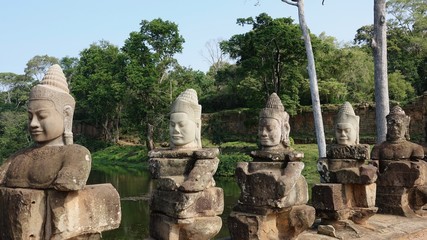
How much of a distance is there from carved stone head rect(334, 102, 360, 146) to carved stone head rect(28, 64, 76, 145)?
12.1 feet

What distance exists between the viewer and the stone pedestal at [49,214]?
288cm

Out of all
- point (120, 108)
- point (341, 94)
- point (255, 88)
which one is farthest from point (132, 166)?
point (341, 94)

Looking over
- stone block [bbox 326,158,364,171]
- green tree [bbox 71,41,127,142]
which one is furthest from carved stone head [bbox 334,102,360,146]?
green tree [bbox 71,41,127,142]

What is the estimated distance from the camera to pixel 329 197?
5309 millimetres

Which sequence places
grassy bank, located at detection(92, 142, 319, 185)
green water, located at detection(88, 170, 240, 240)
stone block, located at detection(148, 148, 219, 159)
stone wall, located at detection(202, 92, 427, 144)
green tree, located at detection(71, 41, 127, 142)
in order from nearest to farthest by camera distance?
stone block, located at detection(148, 148, 219, 159) → green water, located at detection(88, 170, 240, 240) → grassy bank, located at detection(92, 142, 319, 185) → stone wall, located at detection(202, 92, 427, 144) → green tree, located at detection(71, 41, 127, 142)

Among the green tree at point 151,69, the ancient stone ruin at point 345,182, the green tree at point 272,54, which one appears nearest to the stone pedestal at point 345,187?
the ancient stone ruin at point 345,182

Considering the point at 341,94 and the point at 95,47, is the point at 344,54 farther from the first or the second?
the point at 95,47

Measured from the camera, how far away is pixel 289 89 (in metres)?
23.8

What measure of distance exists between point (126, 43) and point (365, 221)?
1100 inches

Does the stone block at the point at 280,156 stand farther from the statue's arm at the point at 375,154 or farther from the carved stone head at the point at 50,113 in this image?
the statue's arm at the point at 375,154

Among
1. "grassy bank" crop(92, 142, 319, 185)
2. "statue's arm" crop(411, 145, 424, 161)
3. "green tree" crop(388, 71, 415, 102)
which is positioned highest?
"green tree" crop(388, 71, 415, 102)

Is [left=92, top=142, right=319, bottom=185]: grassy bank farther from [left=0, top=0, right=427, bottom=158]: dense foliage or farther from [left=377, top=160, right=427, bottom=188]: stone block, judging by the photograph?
[left=377, top=160, right=427, bottom=188]: stone block

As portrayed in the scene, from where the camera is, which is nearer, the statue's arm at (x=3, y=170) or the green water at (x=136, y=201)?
the statue's arm at (x=3, y=170)

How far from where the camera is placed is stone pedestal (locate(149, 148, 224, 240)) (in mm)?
3777
